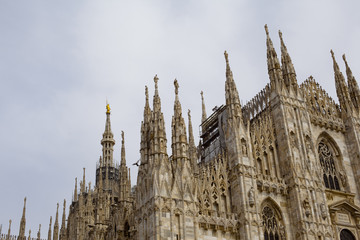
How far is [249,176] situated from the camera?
2733 centimetres

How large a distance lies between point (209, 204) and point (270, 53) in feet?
45.5

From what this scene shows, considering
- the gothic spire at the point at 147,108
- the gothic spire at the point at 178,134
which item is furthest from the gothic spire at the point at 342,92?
the gothic spire at the point at 147,108

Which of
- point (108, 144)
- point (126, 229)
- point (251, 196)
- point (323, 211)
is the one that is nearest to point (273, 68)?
point (323, 211)

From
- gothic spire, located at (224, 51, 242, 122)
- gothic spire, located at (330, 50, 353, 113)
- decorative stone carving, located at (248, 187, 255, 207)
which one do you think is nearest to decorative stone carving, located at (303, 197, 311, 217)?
decorative stone carving, located at (248, 187, 255, 207)

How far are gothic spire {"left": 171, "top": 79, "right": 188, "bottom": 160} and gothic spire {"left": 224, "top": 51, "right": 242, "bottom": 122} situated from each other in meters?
4.03

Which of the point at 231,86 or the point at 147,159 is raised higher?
the point at 231,86

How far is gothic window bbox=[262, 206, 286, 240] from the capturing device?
27.3m

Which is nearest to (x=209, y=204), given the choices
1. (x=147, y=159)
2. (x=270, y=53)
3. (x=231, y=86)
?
(x=147, y=159)

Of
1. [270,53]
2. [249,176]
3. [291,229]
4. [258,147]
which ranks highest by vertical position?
[270,53]

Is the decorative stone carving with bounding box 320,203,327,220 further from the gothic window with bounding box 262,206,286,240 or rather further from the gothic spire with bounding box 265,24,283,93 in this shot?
the gothic spire with bounding box 265,24,283,93

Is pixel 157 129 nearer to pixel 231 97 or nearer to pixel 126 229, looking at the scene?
pixel 231 97

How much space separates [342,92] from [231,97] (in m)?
11.6

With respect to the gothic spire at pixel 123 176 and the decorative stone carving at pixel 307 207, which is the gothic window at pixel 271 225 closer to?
the decorative stone carving at pixel 307 207

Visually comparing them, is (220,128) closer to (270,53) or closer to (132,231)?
(270,53)
